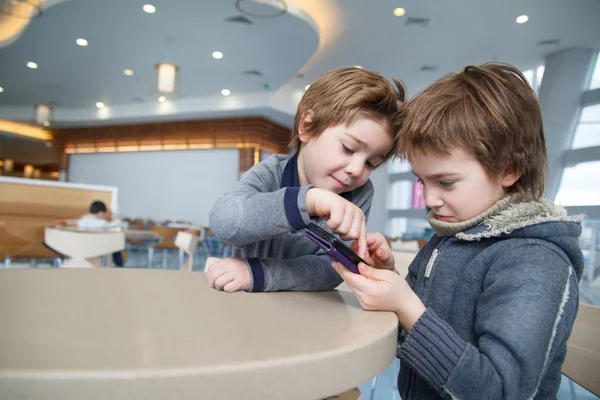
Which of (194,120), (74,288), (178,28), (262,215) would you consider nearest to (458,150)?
(262,215)

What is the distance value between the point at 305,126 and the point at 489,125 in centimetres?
44

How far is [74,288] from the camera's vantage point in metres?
0.61

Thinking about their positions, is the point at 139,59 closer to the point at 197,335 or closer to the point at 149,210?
the point at 149,210

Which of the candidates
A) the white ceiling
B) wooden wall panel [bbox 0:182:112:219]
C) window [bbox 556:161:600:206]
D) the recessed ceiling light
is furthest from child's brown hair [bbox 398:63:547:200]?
window [bbox 556:161:600:206]

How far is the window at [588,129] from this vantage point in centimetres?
624

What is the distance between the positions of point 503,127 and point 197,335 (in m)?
0.66

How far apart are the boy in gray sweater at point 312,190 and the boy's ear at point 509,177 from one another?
0.27 meters

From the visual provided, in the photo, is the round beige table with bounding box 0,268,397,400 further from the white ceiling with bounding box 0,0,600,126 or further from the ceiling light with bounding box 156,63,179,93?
the ceiling light with bounding box 156,63,179,93

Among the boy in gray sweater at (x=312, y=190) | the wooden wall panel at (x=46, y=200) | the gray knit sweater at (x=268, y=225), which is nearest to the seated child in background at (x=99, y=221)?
the wooden wall panel at (x=46, y=200)

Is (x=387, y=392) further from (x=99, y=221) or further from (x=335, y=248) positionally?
(x=99, y=221)

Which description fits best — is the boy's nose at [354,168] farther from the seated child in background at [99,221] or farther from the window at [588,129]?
the window at [588,129]

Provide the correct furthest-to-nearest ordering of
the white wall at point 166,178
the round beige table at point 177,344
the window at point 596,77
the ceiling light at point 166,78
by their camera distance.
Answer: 1. the white wall at point 166,178
2. the ceiling light at point 166,78
3. the window at point 596,77
4. the round beige table at point 177,344

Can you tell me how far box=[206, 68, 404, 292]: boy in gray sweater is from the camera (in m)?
0.68


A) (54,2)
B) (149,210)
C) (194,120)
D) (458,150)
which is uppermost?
(54,2)
